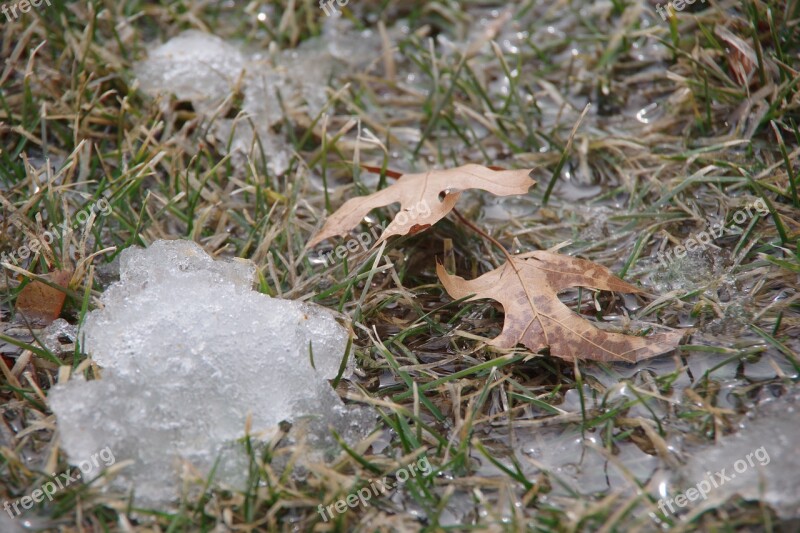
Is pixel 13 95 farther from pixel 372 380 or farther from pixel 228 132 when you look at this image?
pixel 372 380

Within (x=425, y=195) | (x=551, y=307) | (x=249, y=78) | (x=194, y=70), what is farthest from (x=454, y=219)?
(x=194, y=70)

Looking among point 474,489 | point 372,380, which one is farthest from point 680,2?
point 474,489

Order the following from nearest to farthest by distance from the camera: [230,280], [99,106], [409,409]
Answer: [409,409], [230,280], [99,106]

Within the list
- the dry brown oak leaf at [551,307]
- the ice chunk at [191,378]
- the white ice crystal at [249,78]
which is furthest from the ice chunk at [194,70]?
the dry brown oak leaf at [551,307]

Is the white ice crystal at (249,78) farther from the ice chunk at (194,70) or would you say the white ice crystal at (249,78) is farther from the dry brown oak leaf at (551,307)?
the dry brown oak leaf at (551,307)

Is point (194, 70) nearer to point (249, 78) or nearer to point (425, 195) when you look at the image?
point (249, 78)

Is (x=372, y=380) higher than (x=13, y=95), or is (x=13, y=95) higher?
(x=13, y=95)
